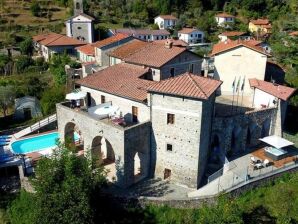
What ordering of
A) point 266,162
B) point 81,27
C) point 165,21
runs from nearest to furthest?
1. point 266,162
2. point 81,27
3. point 165,21

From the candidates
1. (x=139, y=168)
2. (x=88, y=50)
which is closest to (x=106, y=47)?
(x=88, y=50)

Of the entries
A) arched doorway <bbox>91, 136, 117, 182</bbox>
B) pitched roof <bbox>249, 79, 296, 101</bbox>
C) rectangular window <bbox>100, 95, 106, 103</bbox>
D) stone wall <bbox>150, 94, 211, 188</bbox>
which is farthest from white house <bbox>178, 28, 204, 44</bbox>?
stone wall <bbox>150, 94, 211, 188</bbox>

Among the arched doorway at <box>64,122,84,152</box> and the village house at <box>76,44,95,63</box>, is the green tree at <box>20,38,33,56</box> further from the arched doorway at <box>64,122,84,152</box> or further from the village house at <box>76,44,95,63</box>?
the arched doorway at <box>64,122,84,152</box>

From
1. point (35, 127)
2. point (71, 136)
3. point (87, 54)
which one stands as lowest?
point (35, 127)

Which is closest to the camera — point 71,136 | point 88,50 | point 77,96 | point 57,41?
point 77,96

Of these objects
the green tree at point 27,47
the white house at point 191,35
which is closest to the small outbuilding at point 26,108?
the green tree at point 27,47

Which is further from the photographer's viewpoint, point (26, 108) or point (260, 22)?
point (260, 22)

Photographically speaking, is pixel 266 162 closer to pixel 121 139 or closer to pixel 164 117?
pixel 164 117
